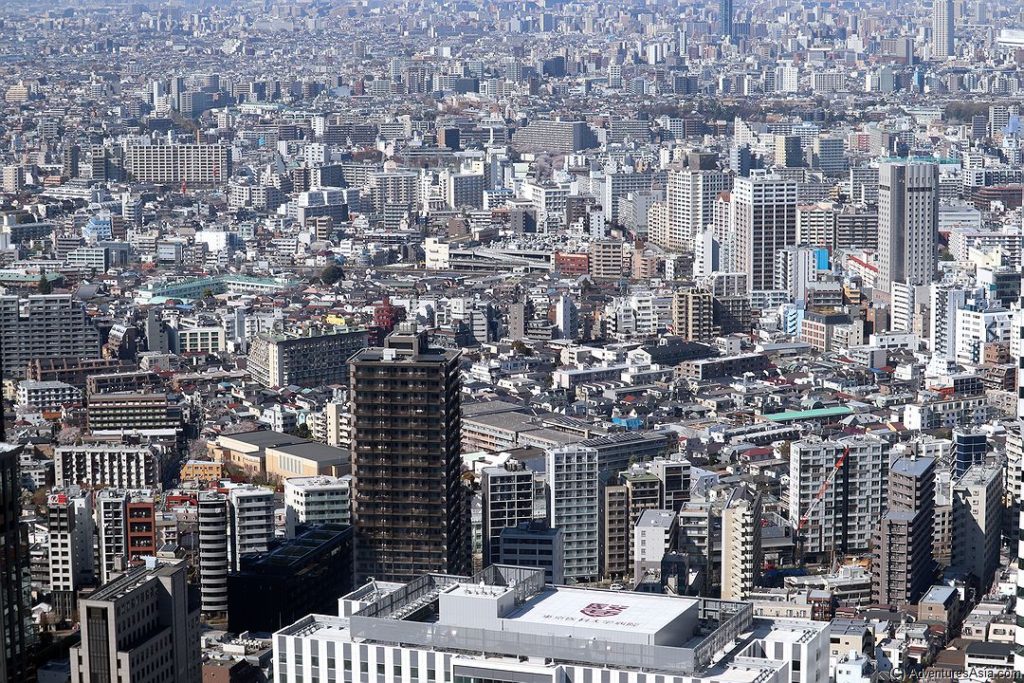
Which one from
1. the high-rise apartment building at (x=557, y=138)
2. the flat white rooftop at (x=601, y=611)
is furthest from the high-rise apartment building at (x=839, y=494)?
the high-rise apartment building at (x=557, y=138)

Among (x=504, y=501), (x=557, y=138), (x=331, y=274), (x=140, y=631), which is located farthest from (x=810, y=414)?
(x=557, y=138)

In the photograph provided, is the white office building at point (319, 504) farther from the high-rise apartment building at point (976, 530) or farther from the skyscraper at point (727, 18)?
the skyscraper at point (727, 18)

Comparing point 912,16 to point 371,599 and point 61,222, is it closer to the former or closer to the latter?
point 61,222

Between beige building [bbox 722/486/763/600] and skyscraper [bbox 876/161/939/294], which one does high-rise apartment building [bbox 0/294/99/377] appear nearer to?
skyscraper [bbox 876/161/939/294]

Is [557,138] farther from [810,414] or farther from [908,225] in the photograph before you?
[810,414]

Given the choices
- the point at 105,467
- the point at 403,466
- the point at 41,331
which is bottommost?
the point at 105,467

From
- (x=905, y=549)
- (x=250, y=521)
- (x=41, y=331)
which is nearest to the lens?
(x=905, y=549)

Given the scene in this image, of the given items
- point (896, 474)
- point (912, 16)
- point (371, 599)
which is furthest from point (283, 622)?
point (912, 16)
